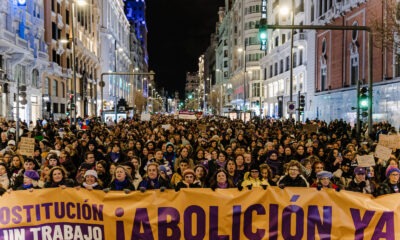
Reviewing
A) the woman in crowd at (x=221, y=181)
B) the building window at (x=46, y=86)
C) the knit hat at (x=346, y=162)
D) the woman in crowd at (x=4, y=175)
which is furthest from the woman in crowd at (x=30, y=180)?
the building window at (x=46, y=86)

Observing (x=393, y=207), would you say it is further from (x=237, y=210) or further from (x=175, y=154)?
(x=175, y=154)

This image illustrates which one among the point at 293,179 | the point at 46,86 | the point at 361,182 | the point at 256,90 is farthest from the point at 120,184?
the point at 256,90

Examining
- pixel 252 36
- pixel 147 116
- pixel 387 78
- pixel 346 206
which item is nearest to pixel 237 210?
pixel 346 206

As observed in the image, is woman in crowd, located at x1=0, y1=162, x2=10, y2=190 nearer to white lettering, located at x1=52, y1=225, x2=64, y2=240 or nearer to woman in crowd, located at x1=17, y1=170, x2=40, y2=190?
woman in crowd, located at x1=17, y1=170, x2=40, y2=190

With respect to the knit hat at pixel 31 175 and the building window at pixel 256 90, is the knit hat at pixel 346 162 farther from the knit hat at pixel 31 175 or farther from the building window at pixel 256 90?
the building window at pixel 256 90

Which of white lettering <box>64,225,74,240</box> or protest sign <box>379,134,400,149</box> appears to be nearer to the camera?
white lettering <box>64,225,74,240</box>

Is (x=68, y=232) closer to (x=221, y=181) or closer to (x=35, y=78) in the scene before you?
(x=221, y=181)

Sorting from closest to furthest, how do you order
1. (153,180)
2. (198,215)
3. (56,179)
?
1. (198,215)
2. (56,179)
3. (153,180)

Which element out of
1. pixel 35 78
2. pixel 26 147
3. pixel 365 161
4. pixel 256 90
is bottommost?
pixel 365 161

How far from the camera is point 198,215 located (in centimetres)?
623

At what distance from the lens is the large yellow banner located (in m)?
6.09

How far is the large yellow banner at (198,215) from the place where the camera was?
6094mm

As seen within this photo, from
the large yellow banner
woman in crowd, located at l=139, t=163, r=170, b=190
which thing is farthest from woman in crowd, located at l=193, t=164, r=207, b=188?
the large yellow banner

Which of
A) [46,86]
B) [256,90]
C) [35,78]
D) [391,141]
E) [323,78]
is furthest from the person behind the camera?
[256,90]
